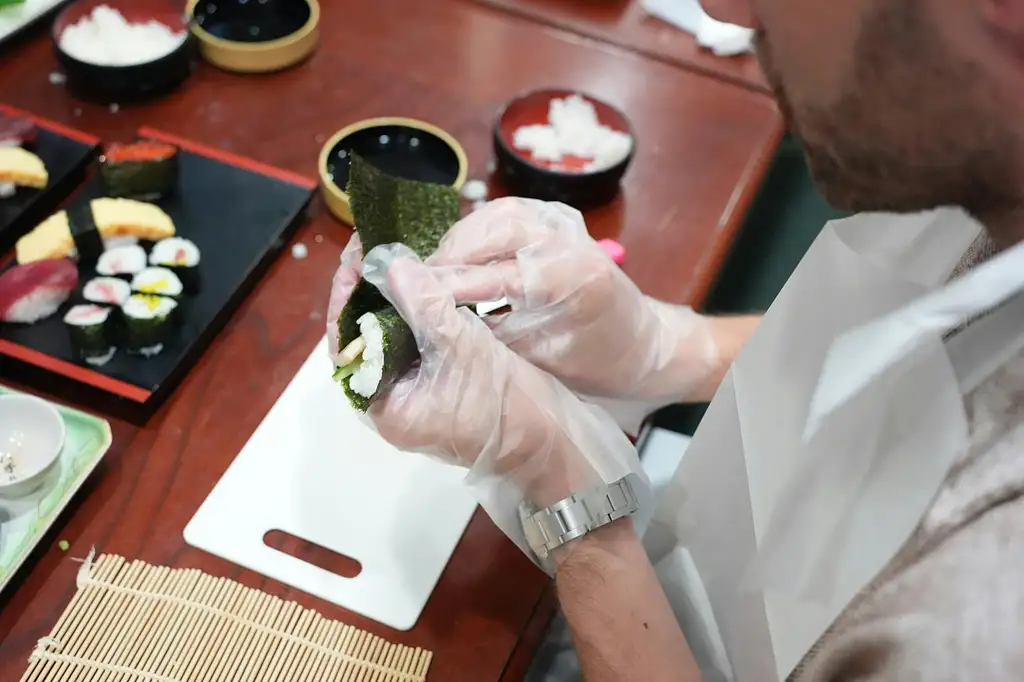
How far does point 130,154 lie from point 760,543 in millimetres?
773

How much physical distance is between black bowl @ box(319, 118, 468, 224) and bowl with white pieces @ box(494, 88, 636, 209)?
0.06 meters

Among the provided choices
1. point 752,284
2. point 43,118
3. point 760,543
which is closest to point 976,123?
point 760,543

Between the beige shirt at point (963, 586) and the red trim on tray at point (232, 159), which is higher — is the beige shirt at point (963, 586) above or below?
above

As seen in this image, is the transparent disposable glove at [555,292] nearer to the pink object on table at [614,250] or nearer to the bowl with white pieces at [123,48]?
the pink object on table at [614,250]

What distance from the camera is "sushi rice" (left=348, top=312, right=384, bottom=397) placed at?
0.67 m

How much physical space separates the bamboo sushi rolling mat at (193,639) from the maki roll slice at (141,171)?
428mm

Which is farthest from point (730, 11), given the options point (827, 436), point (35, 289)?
point (35, 289)

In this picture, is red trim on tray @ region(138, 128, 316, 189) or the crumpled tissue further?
the crumpled tissue

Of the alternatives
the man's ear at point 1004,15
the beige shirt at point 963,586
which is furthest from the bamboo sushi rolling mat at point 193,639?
the man's ear at point 1004,15

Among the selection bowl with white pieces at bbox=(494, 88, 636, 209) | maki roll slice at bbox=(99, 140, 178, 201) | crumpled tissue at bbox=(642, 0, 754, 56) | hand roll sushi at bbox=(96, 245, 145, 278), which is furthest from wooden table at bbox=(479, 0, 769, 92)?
hand roll sushi at bbox=(96, 245, 145, 278)

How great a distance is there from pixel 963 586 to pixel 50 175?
981 mm

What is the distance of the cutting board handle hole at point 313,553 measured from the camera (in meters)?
0.79

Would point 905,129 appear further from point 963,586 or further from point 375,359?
point 375,359

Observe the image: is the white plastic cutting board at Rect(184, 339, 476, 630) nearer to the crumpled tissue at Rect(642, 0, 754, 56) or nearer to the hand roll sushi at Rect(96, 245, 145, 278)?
the hand roll sushi at Rect(96, 245, 145, 278)
